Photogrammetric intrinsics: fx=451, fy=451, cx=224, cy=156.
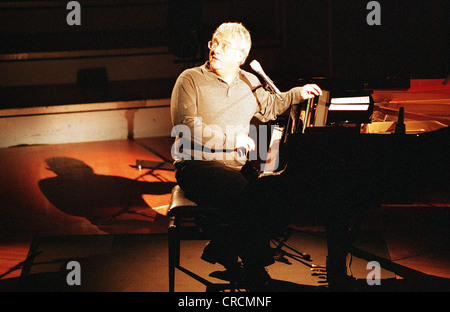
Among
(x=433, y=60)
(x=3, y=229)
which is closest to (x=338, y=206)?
(x=3, y=229)

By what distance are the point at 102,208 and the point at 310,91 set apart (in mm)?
1991

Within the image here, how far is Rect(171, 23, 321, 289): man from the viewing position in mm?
2098

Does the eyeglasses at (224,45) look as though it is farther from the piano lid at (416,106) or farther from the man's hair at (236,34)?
the piano lid at (416,106)

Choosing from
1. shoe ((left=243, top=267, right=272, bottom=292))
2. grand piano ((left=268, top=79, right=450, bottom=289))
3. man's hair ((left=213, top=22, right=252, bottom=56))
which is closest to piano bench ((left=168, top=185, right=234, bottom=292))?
shoe ((left=243, top=267, right=272, bottom=292))

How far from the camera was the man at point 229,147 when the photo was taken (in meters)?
2.10

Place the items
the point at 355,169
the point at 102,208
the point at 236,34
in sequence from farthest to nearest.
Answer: the point at 102,208, the point at 236,34, the point at 355,169

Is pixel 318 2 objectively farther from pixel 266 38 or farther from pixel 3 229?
pixel 3 229

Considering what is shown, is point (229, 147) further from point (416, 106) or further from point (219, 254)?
point (416, 106)

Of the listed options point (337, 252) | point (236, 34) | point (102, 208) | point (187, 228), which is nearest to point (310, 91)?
point (236, 34)

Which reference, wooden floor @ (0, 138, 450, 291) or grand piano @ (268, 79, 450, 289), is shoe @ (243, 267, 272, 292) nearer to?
grand piano @ (268, 79, 450, 289)

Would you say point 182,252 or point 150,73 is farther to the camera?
point 150,73

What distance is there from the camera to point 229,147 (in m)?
2.24
